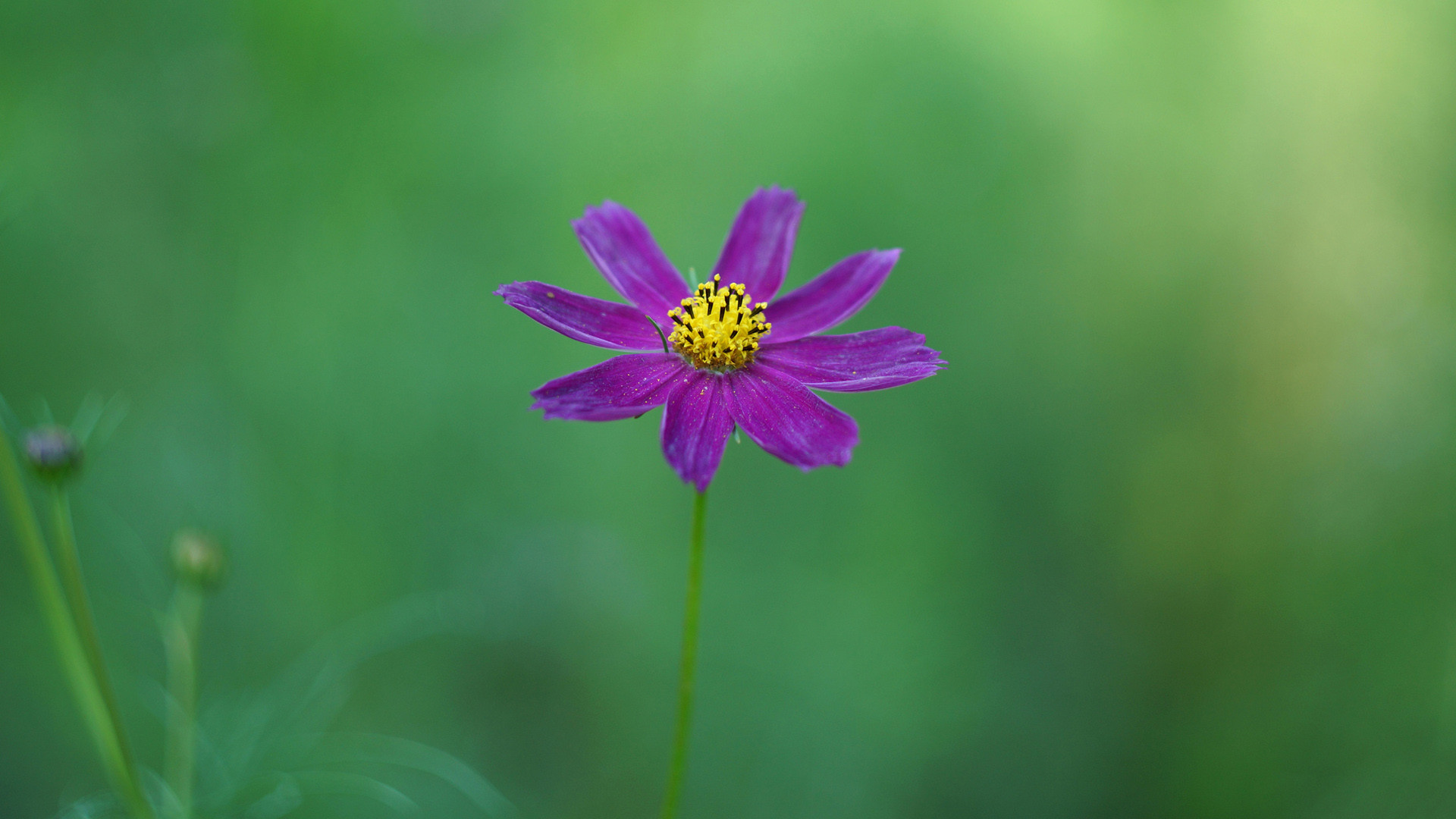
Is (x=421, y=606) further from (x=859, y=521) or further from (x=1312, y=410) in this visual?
(x=1312, y=410)

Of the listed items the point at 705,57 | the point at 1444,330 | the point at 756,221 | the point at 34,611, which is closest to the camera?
the point at 756,221

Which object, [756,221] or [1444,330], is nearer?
[756,221]

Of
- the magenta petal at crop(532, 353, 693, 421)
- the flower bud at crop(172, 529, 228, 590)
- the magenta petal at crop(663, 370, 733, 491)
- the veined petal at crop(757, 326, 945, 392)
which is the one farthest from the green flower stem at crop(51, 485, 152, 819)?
the veined petal at crop(757, 326, 945, 392)

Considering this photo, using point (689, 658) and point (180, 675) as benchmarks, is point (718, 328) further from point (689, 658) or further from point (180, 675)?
point (180, 675)

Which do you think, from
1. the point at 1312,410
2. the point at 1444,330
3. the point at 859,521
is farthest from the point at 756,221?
the point at 1444,330

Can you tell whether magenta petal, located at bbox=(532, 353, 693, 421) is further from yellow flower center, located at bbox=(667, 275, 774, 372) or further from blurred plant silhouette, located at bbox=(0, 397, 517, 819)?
blurred plant silhouette, located at bbox=(0, 397, 517, 819)
